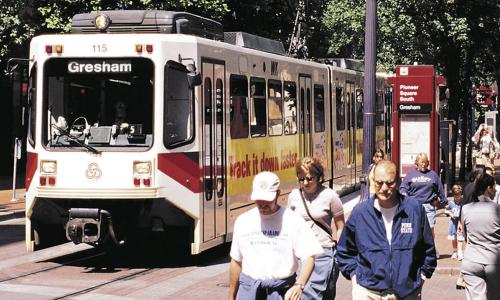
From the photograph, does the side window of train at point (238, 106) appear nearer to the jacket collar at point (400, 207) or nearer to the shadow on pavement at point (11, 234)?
the shadow on pavement at point (11, 234)

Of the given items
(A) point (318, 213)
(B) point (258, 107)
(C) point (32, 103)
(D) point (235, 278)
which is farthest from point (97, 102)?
(D) point (235, 278)

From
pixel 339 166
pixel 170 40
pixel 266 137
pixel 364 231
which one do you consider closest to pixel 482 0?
pixel 339 166

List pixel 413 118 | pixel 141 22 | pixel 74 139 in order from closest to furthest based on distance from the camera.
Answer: pixel 74 139 < pixel 141 22 < pixel 413 118

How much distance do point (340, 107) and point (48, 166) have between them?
449 inches

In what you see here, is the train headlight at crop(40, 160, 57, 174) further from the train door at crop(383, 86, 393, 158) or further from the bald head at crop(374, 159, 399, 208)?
the train door at crop(383, 86, 393, 158)

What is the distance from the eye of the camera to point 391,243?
6406 millimetres

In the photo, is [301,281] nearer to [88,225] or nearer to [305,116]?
[88,225]

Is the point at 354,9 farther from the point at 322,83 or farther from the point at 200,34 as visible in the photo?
the point at 200,34

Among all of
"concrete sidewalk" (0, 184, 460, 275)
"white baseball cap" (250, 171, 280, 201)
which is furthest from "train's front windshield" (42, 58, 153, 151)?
"white baseball cap" (250, 171, 280, 201)

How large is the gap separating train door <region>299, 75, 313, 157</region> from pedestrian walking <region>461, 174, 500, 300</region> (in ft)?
33.9

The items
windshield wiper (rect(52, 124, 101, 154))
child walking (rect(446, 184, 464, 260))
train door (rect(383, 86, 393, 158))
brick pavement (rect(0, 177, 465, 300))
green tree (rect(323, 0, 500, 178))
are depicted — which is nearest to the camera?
brick pavement (rect(0, 177, 465, 300))

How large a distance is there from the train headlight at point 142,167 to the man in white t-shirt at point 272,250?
21.2 ft

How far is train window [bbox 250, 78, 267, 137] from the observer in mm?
15953

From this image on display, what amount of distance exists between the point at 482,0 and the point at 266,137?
14.6 meters
